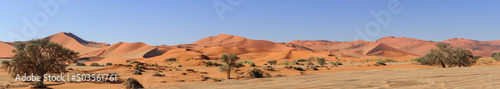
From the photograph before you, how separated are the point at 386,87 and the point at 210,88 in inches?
87.8

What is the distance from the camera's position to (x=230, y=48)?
3930 inches

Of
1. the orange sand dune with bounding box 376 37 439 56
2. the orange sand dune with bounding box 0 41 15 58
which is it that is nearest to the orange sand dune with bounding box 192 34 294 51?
the orange sand dune with bounding box 376 37 439 56

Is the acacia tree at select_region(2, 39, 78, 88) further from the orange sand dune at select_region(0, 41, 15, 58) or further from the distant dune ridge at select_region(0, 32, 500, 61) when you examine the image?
the orange sand dune at select_region(0, 41, 15, 58)

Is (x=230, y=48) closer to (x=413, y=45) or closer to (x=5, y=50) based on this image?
(x=5, y=50)

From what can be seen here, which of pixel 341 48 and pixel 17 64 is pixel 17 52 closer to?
pixel 17 64

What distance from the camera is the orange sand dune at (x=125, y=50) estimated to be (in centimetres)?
8676

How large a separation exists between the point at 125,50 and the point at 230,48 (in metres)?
37.5

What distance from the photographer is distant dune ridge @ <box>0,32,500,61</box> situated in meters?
78.7

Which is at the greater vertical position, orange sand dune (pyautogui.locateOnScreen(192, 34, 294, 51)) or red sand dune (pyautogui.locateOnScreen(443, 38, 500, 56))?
orange sand dune (pyautogui.locateOnScreen(192, 34, 294, 51))

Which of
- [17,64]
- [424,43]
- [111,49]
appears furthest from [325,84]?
[424,43]

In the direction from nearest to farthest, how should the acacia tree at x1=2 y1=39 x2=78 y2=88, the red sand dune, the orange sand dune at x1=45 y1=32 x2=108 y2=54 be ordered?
the acacia tree at x1=2 y1=39 x2=78 y2=88, the orange sand dune at x1=45 y1=32 x2=108 y2=54, the red sand dune

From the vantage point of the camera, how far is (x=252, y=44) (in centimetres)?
13850

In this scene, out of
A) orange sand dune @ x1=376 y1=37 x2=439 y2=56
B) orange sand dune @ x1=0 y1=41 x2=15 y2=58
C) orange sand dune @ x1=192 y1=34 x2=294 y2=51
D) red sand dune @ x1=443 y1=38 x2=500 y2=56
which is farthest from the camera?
orange sand dune @ x1=376 y1=37 x2=439 y2=56

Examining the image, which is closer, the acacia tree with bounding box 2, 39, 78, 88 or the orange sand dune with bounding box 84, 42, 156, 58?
the acacia tree with bounding box 2, 39, 78, 88
